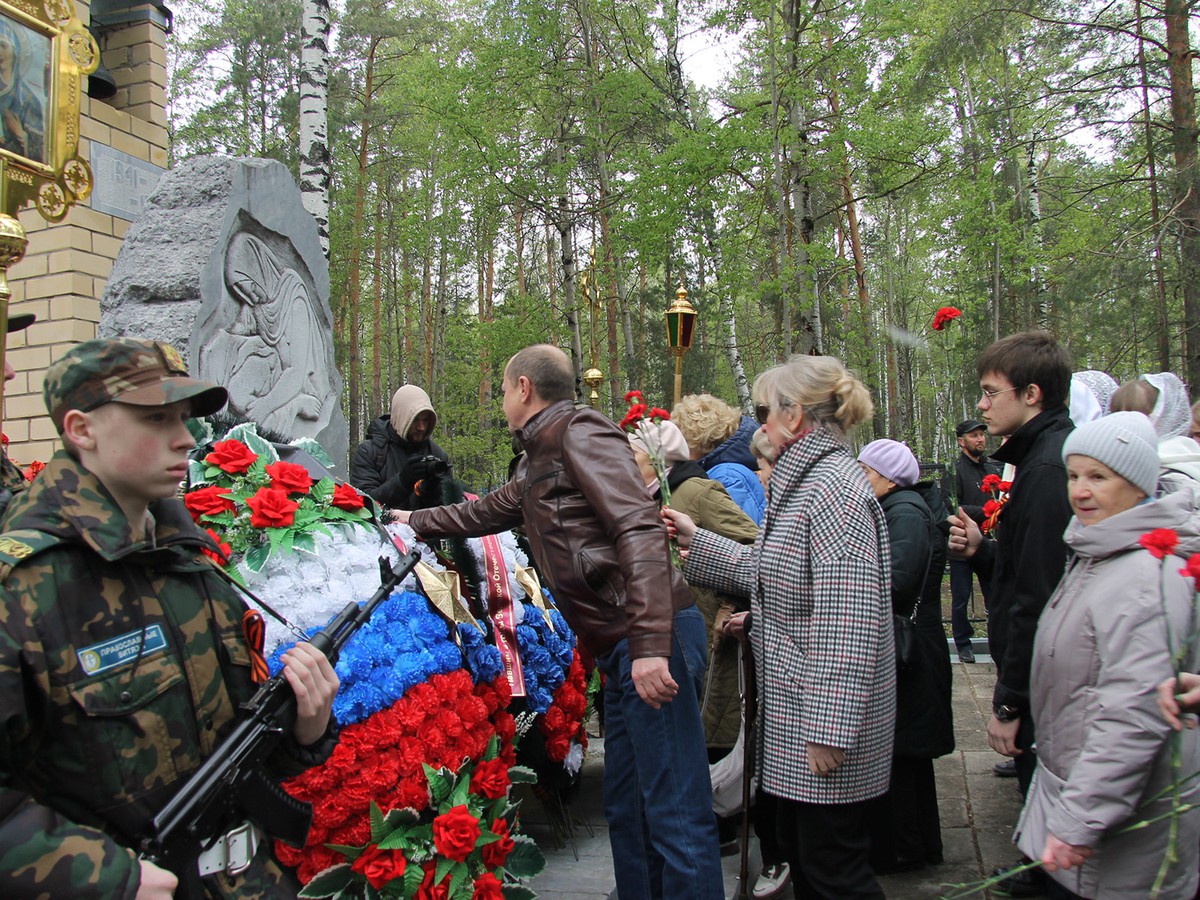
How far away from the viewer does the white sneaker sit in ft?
11.2

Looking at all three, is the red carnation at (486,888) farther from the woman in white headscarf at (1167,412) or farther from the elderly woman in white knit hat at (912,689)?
the woman in white headscarf at (1167,412)

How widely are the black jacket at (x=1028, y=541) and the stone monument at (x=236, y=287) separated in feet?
10.6

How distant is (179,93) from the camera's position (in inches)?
790

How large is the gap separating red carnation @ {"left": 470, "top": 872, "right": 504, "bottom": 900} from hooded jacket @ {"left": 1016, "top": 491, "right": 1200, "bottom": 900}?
5.17 feet

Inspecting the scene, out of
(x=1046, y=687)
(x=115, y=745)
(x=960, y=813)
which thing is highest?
(x=115, y=745)

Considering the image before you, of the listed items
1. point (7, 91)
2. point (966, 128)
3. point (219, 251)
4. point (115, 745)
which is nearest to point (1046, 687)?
point (115, 745)

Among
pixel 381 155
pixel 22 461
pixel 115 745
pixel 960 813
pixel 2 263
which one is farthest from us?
pixel 381 155

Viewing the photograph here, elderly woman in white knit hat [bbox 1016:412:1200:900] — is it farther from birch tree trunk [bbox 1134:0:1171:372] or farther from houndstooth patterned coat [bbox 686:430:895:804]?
birch tree trunk [bbox 1134:0:1171:372]

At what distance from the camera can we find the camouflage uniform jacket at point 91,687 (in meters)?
1.30

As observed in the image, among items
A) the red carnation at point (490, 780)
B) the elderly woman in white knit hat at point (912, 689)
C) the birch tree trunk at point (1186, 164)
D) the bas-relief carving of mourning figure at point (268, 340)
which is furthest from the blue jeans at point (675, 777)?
the birch tree trunk at point (1186, 164)

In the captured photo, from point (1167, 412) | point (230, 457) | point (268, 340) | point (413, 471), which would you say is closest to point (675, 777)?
point (230, 457)

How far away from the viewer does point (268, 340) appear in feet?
14.1

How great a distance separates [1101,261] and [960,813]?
812cm

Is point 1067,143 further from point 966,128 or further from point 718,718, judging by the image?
point 718,718
